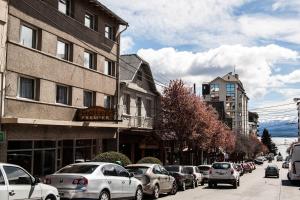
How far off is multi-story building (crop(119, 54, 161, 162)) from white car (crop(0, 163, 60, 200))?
70.3 feet

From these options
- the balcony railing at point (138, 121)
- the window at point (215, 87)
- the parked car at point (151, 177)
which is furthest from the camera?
the window at point (215, 87)

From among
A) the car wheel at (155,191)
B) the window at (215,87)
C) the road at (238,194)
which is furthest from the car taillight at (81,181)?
the window at (215,87)

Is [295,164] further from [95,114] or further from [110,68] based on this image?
[95,114]

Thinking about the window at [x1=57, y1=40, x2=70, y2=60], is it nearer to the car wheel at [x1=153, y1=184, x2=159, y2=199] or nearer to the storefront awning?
the storefront awning

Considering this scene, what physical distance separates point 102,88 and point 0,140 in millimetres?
12789

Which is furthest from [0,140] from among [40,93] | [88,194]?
[88,194]

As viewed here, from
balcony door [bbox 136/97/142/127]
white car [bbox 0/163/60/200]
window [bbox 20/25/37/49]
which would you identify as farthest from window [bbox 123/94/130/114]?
white car [bbox 0/163/60/200]

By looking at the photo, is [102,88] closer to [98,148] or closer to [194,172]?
[98,148]

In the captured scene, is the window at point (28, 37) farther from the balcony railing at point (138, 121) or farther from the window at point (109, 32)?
the balcony railing at point (138, 121)

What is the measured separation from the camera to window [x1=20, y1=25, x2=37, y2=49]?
Answer: 23250 mm

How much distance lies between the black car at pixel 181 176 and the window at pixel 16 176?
14148 millimetres

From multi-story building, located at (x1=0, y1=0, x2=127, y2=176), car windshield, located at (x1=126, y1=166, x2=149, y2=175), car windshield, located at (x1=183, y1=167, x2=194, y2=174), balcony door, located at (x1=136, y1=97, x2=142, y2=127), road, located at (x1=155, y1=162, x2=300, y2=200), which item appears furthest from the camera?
balcony door, located at (x1=136, y1=97, x2=142, y2=127)

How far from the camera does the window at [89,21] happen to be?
3043cm

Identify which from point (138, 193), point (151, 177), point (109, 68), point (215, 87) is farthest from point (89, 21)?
point (215, 87)
